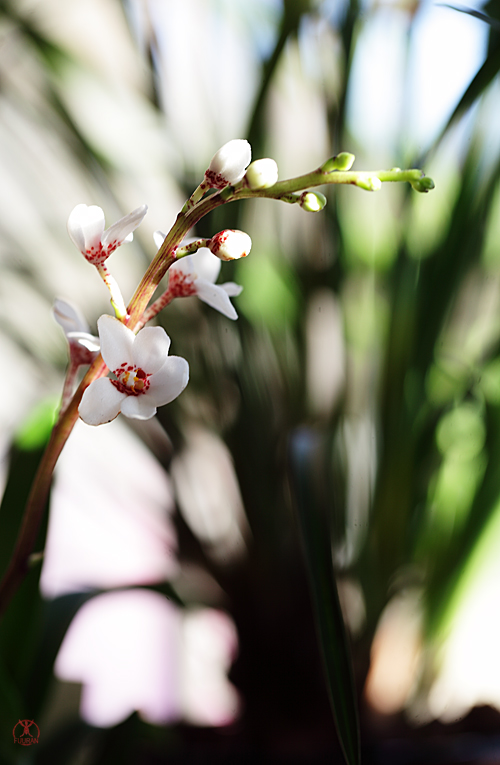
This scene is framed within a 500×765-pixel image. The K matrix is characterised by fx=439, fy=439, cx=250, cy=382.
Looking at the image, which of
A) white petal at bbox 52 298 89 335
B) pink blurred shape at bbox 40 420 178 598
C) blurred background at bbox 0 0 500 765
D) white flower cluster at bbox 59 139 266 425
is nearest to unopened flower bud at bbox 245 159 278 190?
white flower cluster at bbox 59 139 266 425

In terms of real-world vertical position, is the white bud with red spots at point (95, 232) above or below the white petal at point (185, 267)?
above

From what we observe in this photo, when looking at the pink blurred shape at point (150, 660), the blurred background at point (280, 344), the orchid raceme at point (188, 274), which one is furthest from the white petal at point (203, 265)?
the pink blurred shape at point (150, 660)

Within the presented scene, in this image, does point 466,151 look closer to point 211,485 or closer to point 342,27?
point 342,27

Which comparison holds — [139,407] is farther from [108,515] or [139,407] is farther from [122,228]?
[108,515]

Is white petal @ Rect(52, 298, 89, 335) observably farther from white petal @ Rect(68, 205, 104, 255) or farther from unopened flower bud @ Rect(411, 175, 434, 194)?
unopened flower bud @ Rect(411, 175, 434, 194)

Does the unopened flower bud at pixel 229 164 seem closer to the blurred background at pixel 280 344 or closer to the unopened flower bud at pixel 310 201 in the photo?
the unopened flower bud at pixel 310 201

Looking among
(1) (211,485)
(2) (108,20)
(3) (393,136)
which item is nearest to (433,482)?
(1) (211,485)
